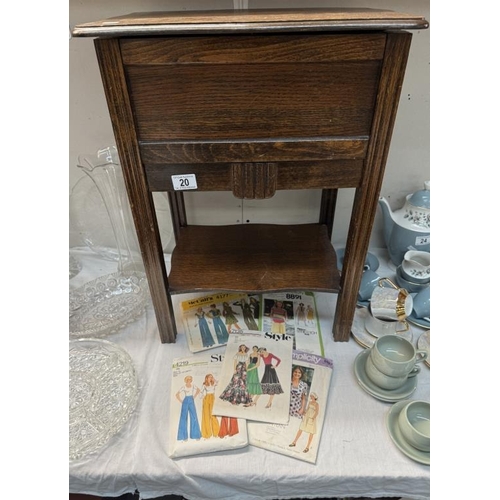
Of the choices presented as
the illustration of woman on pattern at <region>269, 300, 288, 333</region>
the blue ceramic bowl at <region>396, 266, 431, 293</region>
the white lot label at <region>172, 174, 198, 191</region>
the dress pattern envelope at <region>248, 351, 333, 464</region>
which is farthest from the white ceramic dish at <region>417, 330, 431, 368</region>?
the white lot label at <region>172, 174, 198, 191</region>

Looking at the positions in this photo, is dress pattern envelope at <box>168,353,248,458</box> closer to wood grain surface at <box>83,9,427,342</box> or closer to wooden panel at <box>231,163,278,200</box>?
A: wood grain surface at <box>83,9,427,342</box>

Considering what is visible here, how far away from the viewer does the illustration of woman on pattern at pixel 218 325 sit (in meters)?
1.00

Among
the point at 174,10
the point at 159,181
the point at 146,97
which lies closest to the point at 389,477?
the point at 159,181

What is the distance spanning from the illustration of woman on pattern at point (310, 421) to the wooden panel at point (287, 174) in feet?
1.55

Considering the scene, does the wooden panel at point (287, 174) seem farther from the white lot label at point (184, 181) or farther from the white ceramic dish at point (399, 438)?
the white ceramic dish at point (399, 438)

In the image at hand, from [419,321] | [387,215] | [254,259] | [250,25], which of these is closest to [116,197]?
[254,259]

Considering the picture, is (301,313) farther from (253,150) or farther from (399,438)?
(253,150)

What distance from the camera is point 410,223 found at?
3.65 feet

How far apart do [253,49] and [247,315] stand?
26.6 inches

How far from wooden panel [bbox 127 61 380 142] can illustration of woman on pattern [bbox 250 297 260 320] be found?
21.2 inches

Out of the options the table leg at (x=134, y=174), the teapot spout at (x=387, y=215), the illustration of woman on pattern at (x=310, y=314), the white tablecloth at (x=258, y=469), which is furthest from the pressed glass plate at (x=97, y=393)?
the teapot spout at (x=387, y=215)

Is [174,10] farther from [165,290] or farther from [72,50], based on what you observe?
[165,290]

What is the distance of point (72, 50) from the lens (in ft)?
3.12

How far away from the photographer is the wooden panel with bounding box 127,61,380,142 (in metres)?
0.63
